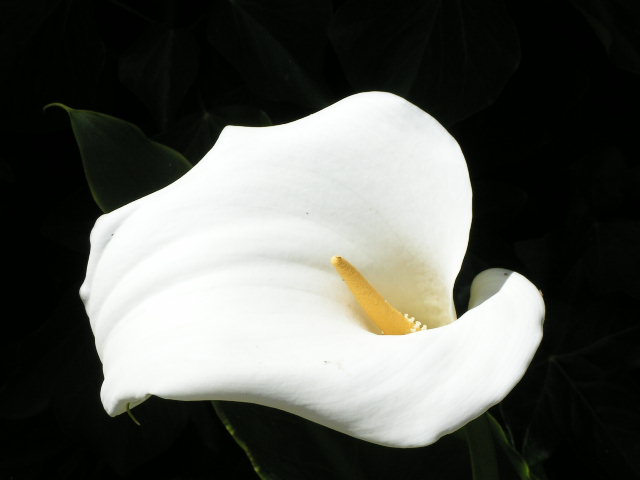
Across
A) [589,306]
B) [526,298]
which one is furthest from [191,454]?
[526,298]

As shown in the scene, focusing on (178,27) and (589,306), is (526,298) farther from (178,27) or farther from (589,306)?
(178,27)

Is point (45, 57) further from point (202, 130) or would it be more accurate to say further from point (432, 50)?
point (432, 50)

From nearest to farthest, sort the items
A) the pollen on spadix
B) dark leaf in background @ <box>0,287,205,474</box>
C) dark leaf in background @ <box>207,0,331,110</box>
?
the pollen on spadix < dark leaf in background @ <box>207,0,331,110</box> < dark leaf in background @ <box>0,287,205,474</box>

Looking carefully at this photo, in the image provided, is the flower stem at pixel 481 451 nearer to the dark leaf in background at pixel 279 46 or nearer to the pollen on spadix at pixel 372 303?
the pollen on spadix at pixel 372 303

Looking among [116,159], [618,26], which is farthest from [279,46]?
[618,26]

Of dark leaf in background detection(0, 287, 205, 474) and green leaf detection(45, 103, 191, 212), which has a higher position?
green leaf detection(45, 103, 191, 212)

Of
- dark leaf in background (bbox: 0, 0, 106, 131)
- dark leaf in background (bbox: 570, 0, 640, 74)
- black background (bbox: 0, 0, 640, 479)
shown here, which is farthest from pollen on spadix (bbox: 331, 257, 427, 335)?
dark leaf in background (bbox: 0, 0, 106, 131)

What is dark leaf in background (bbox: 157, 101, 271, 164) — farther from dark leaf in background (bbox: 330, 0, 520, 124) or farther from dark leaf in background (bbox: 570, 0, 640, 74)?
dark leaf in background (bbox: 570, 0, 640, 74)
